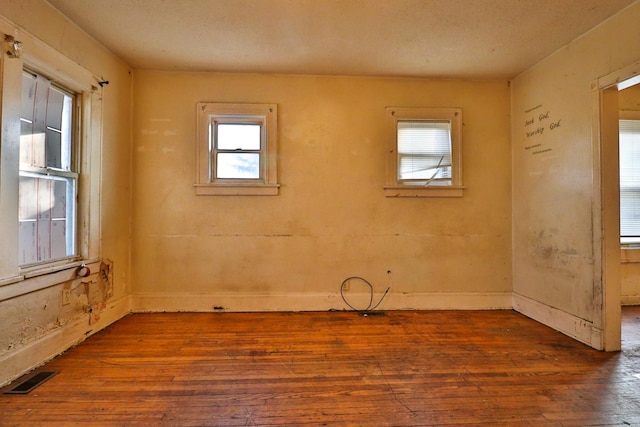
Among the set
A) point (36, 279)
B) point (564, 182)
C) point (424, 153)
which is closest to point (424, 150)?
point (424, 153)

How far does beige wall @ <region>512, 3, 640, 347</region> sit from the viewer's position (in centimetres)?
267

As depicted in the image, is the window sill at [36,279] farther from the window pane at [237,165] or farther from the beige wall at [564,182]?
the beige wall at [564,182]

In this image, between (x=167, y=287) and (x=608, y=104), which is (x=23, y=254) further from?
(x=608, y=104)

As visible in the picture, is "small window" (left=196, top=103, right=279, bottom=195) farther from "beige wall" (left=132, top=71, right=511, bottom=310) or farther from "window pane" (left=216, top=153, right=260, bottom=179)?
"beige wall" (left=132, top=71, right=511, bottom=310)

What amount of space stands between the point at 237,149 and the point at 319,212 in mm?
1177

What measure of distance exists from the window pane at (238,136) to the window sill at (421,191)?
161cm

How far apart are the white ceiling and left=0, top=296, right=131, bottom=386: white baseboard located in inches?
100

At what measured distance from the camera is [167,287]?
3.60 m

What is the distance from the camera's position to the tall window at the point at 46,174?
233 centimetres

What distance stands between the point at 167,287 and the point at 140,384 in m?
1.60

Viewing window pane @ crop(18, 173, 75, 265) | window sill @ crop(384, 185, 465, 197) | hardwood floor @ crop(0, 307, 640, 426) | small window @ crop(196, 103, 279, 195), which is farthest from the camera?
window sill @ crop(384, 185, 465, 197)

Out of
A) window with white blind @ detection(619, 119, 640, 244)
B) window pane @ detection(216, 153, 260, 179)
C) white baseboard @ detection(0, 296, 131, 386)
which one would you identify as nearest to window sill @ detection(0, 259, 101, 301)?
white baseboard @ detection(0, 296, 131, 386)

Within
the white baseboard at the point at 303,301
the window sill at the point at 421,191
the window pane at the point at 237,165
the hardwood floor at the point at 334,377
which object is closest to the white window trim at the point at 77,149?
the hardwood floor at the point at 334,377

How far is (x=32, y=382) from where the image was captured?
6.95 feet
